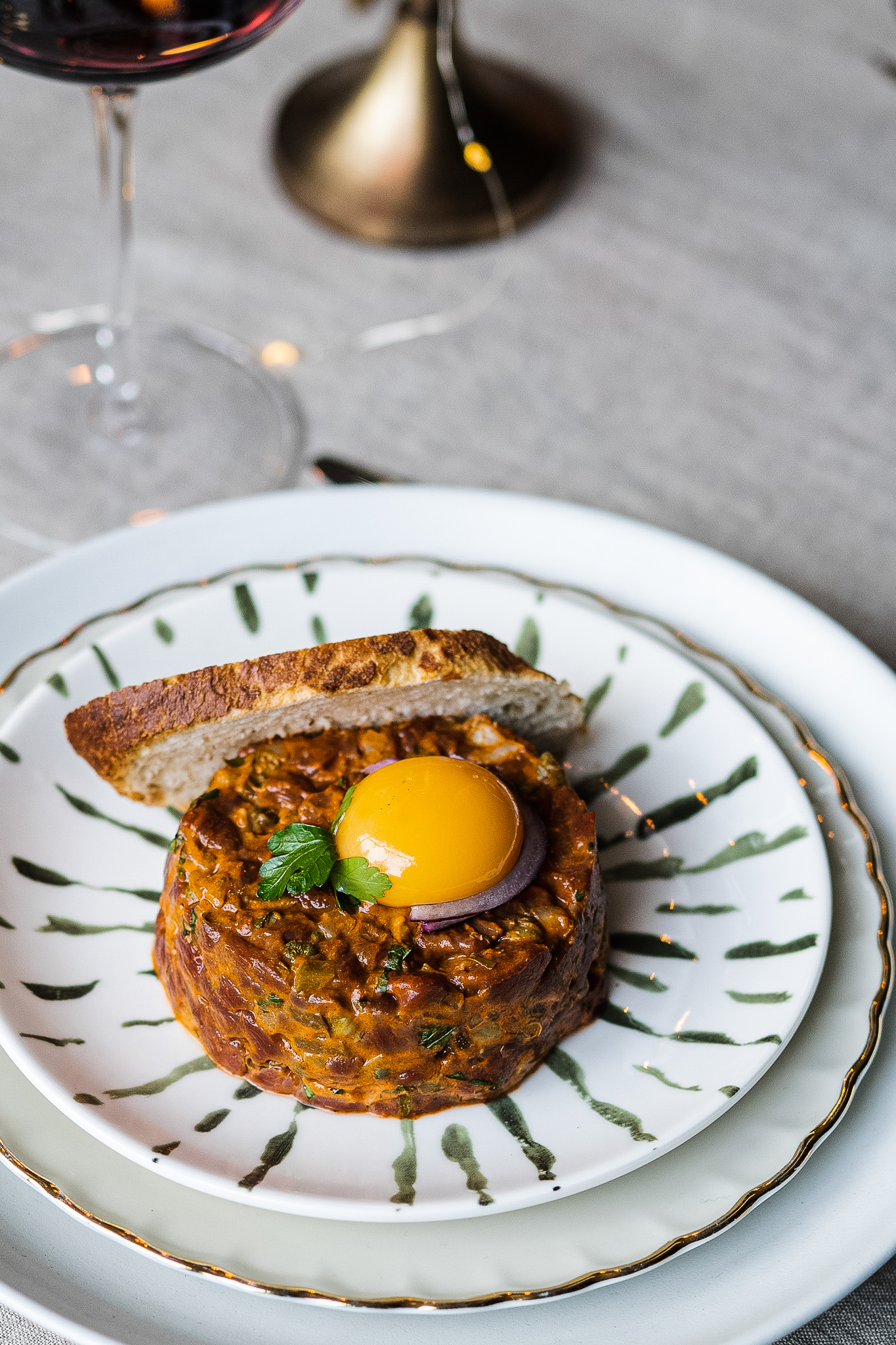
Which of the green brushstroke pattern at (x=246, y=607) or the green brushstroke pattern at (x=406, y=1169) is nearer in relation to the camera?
the green brushstroke pattern at (x=406, y=1169)

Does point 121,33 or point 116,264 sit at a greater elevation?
point 121,33

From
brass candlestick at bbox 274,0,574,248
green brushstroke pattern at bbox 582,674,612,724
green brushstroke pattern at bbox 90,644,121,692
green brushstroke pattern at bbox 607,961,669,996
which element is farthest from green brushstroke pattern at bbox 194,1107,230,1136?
brass candlestick at bbox 274,0,574,248

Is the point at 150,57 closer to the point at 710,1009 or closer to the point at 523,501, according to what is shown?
the point at 523,501

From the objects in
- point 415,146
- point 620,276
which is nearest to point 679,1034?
point 620,276

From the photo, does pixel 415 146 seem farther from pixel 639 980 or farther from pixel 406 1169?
pixel 406 1169

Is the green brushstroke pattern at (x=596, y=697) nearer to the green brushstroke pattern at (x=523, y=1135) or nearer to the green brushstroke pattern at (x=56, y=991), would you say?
the green brushstroke pattern at (x=523, y=1135)

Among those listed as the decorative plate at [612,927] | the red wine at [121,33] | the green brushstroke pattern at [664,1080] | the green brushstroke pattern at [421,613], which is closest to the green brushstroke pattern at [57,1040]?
the decorative plate at [612,927]
